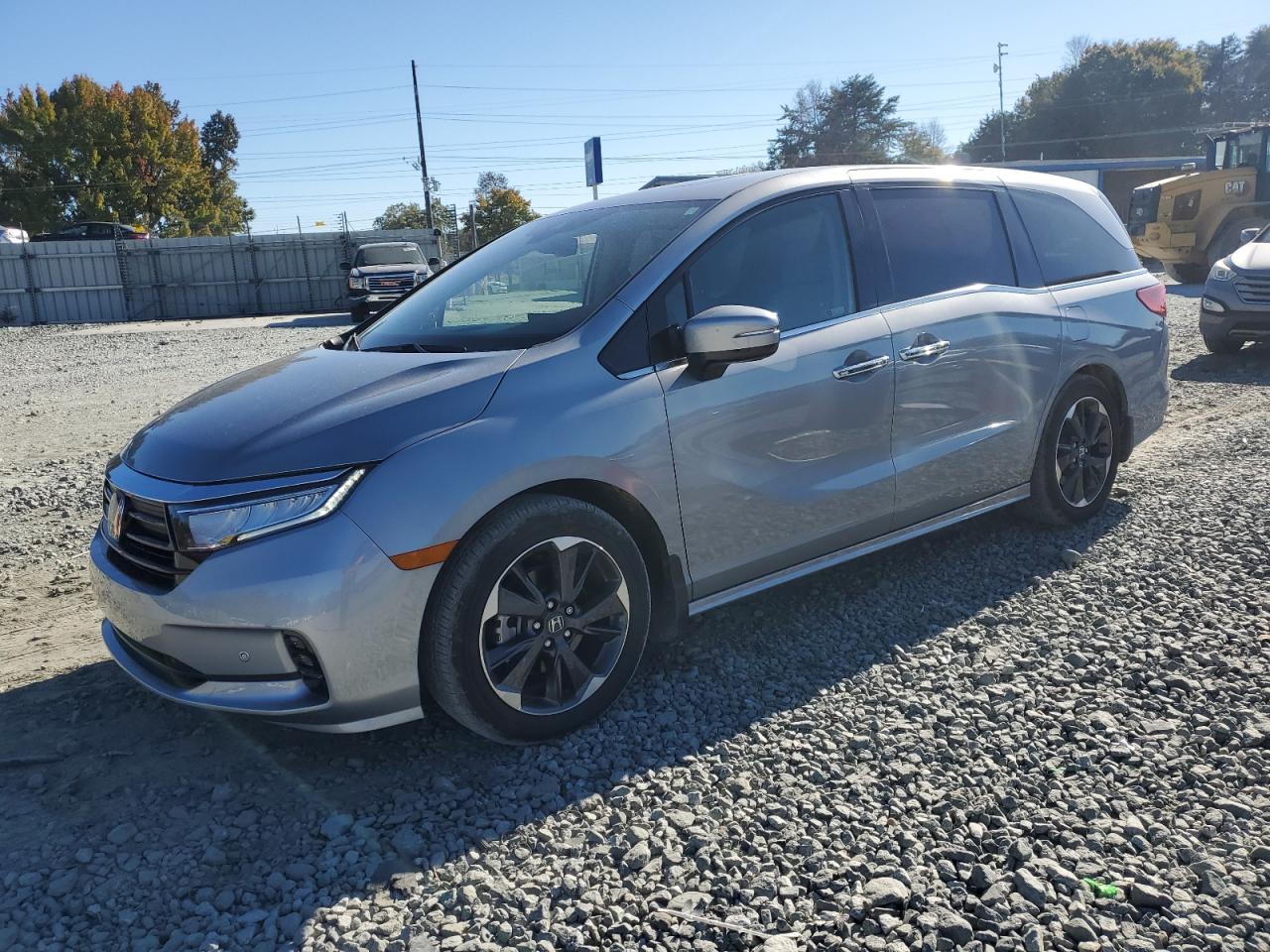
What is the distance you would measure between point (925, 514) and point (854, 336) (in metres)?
0.94

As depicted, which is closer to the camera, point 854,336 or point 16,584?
point 854,336

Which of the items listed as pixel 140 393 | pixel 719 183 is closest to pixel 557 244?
pixel 719 183

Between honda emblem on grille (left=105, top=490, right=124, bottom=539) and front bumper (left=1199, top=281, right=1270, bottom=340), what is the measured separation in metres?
10.4

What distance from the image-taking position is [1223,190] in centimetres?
1986

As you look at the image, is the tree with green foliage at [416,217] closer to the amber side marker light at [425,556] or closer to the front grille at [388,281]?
the front grille at [388,281]

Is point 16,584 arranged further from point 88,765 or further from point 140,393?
point 140,393

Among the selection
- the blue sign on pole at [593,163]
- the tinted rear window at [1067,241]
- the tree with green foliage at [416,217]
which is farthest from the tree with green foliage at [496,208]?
the tinted rear window at [1067,241]

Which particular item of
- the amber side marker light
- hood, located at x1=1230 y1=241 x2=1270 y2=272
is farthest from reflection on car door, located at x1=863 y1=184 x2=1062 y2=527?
hood, located at x1=1230 y1=241 x2=1270 y2=272

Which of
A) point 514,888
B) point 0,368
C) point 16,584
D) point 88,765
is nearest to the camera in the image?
point 514,888

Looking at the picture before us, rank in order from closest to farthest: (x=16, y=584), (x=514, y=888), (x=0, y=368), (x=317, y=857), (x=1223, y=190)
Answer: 1. (x=514, y=888)
2. (x=317, y=857)
3. (x=16, y=584)
4. (x=0, y=368)
5. (x=1223, y=190)

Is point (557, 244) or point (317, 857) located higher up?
point (557, 244)

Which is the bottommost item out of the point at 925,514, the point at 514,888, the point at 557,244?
the point at 514,888

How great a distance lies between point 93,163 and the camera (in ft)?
168

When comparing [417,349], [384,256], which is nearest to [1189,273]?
[384,256]
